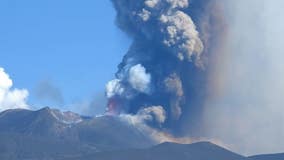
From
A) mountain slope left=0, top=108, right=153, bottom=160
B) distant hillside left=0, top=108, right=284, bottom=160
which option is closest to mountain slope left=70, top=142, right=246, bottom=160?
distant hillside left=0, top=108, right=284, bottom=160

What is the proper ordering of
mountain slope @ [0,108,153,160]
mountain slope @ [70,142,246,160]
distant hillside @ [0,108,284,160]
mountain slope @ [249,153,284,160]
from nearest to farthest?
mountain slope @ [249,153,284,160] → mountain slope @ [70,142,246,160] → distant hillside @ [0,108,284,160] → mountain slope @ [0,108,153,160]

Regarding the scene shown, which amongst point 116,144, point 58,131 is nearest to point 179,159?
point 116,144

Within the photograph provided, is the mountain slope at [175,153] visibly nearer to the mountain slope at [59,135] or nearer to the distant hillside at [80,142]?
the distant hillside at [80,142]

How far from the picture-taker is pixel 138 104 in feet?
472

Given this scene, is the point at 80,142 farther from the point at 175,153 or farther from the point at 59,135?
the point at 175,153

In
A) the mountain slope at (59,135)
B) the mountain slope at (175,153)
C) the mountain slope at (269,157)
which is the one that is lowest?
the mountain slope at (269,157)

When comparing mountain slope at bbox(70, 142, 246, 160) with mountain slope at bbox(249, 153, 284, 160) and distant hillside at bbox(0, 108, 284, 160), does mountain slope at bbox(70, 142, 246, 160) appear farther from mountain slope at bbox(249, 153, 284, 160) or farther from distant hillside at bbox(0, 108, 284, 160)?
mountain slope at bbox(249, 153, 284, 160)

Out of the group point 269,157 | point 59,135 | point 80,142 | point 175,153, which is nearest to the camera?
point 269,157

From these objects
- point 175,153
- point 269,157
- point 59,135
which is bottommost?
point 269,157

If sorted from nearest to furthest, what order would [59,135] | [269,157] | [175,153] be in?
[269,157] → [175,153] → [59,135]

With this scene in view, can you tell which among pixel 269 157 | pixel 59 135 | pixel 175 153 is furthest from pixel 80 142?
pixel 269 157

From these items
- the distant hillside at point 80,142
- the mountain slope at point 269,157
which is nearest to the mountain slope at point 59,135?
the distant hillside at point 80,142

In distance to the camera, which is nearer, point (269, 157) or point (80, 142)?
point (269, 157)

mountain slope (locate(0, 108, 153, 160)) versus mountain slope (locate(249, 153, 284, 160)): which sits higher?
mountain slope (locate(0, 108, 153, 160))
